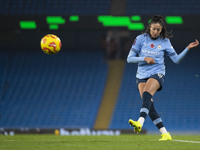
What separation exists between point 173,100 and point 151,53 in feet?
40.2

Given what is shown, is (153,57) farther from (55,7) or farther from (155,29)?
(55,7)

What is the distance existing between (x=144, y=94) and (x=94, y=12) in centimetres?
1315

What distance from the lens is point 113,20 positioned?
64.4 ft

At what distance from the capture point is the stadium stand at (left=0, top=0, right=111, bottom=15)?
19969mm

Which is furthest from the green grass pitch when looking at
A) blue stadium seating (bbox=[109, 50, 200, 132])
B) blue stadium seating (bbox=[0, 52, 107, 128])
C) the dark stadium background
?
blue stadium seating (bbox=[0, 52, 107, 128])

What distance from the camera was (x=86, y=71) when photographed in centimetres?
2147

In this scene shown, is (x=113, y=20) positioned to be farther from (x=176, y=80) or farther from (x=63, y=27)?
(x=176, y=80)

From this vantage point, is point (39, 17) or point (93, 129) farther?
point (39, 17)

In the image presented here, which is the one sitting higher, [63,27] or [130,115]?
[63,27]

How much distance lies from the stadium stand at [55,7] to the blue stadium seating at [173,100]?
322 centimetres

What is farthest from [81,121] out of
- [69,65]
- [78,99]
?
[69,65]

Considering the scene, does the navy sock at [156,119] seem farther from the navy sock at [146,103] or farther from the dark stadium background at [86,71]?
the dark stadium background at [86,71]

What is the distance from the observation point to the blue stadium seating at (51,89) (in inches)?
765

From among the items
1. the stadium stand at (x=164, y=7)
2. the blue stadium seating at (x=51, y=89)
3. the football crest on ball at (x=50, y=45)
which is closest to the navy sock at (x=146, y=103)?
the football crest on ball at (x=50, y=45)
